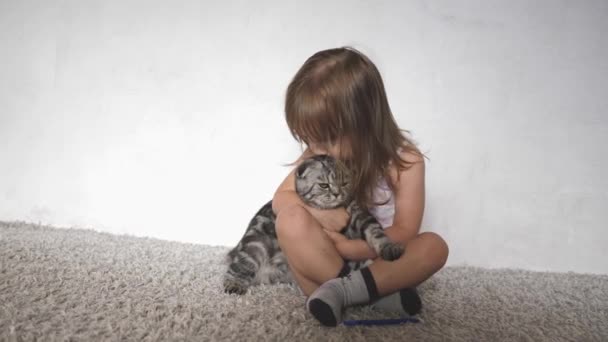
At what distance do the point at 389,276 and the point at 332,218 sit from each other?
0.34m

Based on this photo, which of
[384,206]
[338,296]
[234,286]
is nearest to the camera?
[338,296]

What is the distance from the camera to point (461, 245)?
2004mm

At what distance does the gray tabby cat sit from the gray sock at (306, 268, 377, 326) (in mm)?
142

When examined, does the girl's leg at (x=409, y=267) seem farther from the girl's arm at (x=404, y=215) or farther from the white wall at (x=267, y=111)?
the white wall at (x=267, y=111)

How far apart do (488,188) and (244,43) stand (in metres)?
1.52

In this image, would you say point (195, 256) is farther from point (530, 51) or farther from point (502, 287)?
point (530, 51)

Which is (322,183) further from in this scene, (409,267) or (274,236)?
(409,267)

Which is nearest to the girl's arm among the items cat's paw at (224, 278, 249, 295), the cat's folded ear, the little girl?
the little girl

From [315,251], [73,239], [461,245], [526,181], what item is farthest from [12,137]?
[526,181]

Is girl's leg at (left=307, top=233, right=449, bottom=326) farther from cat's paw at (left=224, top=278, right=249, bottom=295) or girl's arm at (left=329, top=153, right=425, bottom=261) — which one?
cat's paw at (left=224, top=278, right=249, bottom=295)

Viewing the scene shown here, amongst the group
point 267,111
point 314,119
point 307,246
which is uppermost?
point 314,119

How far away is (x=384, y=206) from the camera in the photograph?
57.3 inches

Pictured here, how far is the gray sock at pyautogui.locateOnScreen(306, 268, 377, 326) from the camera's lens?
1031 millimetres

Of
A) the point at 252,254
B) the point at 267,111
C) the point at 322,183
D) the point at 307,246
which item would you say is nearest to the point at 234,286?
the point at 252,254
